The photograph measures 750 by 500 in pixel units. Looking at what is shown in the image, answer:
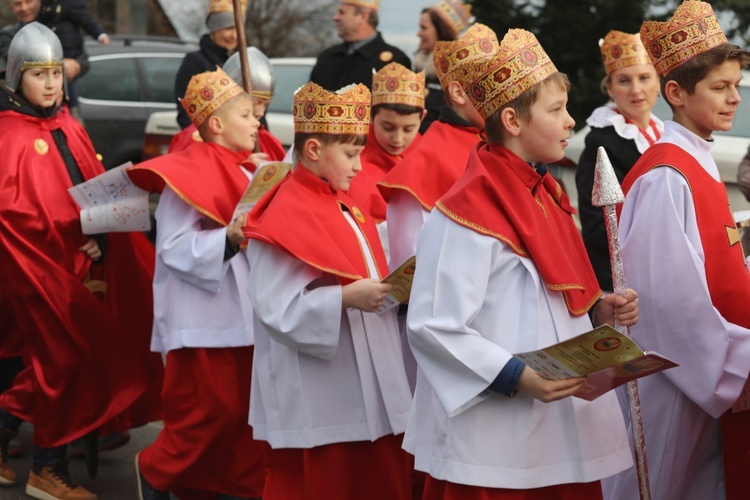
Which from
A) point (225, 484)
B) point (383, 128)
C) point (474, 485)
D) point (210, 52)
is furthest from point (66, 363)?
point (474, 485)

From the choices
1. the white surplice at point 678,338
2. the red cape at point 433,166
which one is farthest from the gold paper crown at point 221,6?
the white surplice at point 678,338

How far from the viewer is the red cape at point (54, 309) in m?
6.19

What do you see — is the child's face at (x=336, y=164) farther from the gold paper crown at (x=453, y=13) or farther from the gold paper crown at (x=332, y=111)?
the gold paper crown at (x=453, y=13)

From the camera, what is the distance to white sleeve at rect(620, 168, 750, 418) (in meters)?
4.07

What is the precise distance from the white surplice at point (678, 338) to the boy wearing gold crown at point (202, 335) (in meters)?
1.94

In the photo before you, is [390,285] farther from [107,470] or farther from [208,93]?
[107,470]

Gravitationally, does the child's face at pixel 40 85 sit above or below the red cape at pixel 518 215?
below

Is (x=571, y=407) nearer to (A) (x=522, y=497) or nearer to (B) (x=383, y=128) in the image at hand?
(A) (x=522, y=497)

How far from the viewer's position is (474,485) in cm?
361

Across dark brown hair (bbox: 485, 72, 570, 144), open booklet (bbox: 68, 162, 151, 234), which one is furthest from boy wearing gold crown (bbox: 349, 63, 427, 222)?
dark brown hair (bbox: 485, 72, 570, 144)

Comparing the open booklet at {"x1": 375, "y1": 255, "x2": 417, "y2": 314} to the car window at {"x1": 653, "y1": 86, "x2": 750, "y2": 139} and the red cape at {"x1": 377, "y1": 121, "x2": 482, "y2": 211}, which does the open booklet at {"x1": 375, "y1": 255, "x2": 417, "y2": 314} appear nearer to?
the red cape at {"x1": 377, "y1": 121, "x2": 482, "y2": 211}

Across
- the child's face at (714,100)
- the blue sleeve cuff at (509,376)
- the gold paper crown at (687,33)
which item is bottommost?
the blue sleeve cuff at (509,376)

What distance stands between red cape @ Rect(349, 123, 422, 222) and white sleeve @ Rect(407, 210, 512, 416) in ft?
5.80

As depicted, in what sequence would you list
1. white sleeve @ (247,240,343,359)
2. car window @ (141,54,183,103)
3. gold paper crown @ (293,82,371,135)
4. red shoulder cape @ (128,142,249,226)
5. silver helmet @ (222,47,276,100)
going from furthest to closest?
car window @ (141,54,183,103) → silver helmet @ (222,47,276,100) → red shoulder cape @ (128,142,249,226) → gold paper crown @ (293,82,371,135) → white sleeve @ (247,240,343,359)
